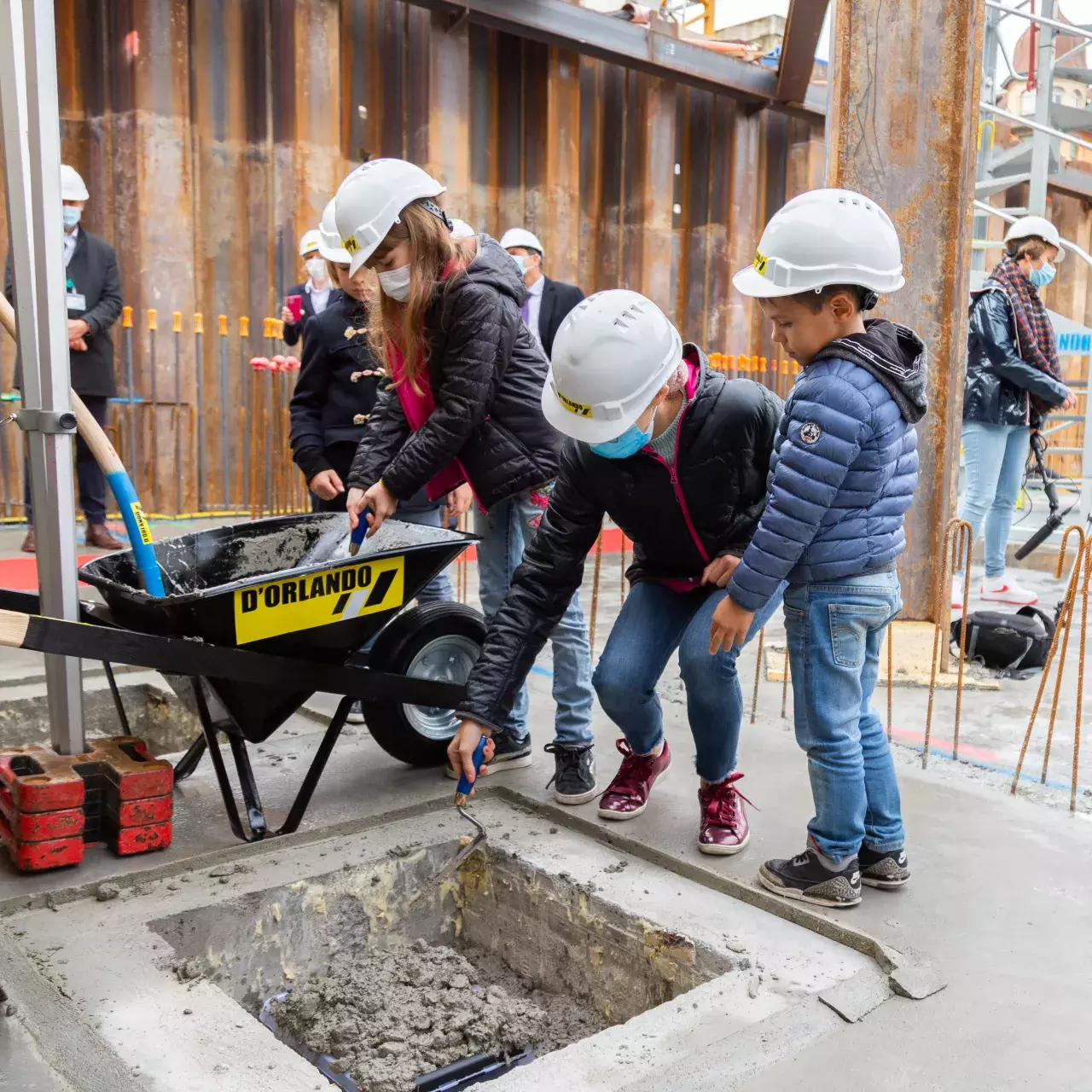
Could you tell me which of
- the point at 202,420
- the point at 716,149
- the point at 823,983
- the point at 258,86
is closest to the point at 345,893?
the point at 823,983

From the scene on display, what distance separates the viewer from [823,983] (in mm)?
2295

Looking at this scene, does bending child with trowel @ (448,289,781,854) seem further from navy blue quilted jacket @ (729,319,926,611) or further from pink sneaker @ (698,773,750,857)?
navy blue quilted jacket @ (729,319,926,611)

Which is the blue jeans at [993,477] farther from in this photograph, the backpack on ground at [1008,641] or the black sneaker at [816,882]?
the black sneaker at [816,882]

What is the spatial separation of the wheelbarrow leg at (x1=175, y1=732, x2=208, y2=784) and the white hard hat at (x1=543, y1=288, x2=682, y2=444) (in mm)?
1584

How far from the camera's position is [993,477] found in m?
5.79

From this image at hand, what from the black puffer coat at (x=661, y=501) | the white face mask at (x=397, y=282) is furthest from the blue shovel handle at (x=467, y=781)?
the white face mask at (x=397, y=282)

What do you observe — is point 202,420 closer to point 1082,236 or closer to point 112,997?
point 112,997

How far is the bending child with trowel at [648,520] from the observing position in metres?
2.44

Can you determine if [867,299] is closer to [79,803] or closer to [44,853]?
[79,803]

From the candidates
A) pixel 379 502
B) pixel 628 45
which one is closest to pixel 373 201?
pixel 379 502

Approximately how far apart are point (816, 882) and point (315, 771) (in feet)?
4.31

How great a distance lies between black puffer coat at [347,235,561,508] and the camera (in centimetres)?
308

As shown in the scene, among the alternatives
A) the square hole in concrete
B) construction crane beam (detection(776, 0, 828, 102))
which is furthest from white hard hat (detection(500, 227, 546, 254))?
construction crane beam (detection(776, 0, 828, 102))

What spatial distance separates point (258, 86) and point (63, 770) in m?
7.62
